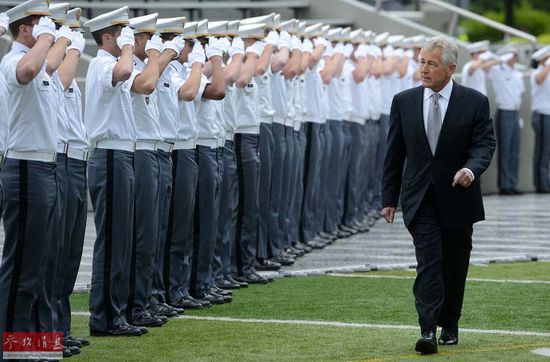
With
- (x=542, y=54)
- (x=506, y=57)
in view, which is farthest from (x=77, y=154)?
(x=542, y=54)

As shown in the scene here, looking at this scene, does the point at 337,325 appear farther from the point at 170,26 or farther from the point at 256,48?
the point at 256,48

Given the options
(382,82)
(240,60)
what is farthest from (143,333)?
(382,82)

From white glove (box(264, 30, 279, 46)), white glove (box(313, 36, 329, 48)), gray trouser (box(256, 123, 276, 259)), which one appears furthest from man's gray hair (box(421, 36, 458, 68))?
white glove (box(313, 36, 329, 48))

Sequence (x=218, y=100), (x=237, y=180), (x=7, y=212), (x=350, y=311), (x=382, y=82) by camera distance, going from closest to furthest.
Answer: (x=7, y=212) → (x=350, y=311) → (x=218, y=100) → (x=237, y=180) → (x=382, y=82)

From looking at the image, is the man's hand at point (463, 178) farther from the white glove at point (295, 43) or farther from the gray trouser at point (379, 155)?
the gray trouser at point (379, 155)

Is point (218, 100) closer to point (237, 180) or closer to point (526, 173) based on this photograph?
point (237, 180)

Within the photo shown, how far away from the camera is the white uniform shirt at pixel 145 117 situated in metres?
10.7

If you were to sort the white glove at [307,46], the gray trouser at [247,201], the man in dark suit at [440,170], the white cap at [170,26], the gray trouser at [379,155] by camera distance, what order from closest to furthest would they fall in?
the man in dark suit at [440,170] < the white cap at [170,26] < the gray trouser at [247,201] < the white glove at [307,46] < the gray trouser at [379,155]

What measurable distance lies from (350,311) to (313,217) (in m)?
5.56

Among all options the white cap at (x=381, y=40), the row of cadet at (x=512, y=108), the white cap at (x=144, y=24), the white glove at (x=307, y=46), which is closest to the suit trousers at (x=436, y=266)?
the white cap at (x=144, y=24)

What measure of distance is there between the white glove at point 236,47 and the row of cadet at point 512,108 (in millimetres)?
10892

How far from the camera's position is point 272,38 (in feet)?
48.7

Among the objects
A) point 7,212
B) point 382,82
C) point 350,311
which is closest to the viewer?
point 7,212

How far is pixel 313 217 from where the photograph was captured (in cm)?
1695
